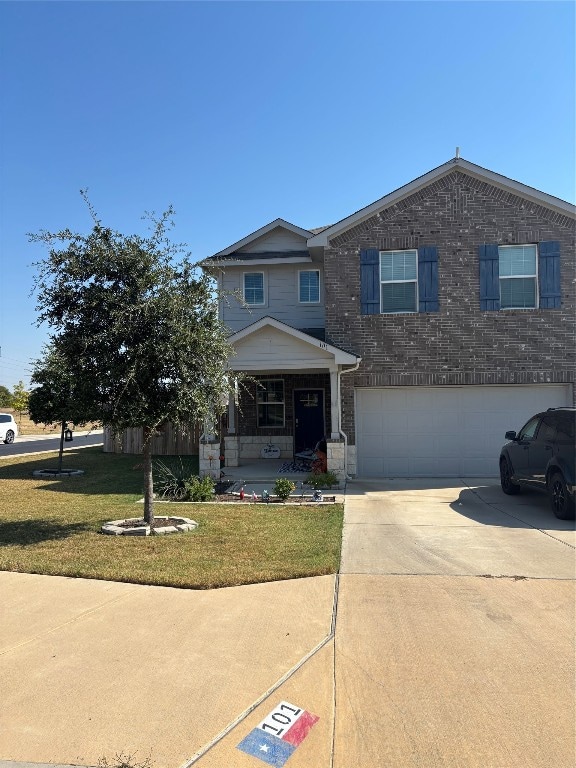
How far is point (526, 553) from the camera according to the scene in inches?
281

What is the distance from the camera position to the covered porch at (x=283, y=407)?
508 inches

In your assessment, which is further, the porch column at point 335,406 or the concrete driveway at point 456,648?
the porch column at point 335,406

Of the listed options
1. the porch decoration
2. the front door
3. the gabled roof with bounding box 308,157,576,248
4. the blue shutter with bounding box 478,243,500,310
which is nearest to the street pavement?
the blue shutter with bounding box 478,243,500,310

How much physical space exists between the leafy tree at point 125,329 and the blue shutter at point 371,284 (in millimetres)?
6536

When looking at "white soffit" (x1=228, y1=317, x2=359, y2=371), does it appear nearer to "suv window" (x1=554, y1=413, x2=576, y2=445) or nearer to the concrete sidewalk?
"suv window" (x1=554, y1=413, x2=576, y2=445)

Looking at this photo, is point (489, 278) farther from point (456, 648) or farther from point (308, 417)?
point (456, 648)

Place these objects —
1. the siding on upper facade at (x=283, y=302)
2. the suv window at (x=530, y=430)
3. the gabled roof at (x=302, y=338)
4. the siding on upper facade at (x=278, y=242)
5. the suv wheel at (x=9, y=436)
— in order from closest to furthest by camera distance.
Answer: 1. the suv window at (x=530, y=430)
2. the gabled roof at (x=302, y=338)
3. the siding on upper facade at (x=283, y=302)
4. the siding on upper facade at (x=278, y=242)
5. the suv wheel at (x=9, y=436)

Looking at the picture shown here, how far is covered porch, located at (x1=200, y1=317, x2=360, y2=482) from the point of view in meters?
12.9

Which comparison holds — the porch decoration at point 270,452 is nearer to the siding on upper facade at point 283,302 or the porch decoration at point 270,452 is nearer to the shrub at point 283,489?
the siding on upper facade at point 283,302

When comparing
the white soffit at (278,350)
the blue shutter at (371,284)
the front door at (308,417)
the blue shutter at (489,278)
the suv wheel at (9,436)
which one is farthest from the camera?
the suv wheel at (9,436)

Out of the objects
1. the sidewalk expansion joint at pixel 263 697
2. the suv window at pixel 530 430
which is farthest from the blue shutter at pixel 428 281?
the sidewalk expansion joint at pixel 263 697

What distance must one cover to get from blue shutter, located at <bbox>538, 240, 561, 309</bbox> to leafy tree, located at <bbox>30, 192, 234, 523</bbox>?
9.11 meters

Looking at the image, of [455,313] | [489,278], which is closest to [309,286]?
[455,313]

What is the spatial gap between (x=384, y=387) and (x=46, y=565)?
9.10m
